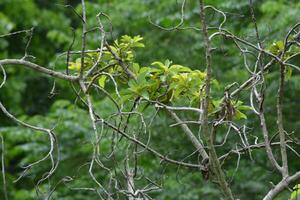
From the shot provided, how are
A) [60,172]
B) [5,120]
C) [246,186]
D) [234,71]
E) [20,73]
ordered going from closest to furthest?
[246,186] < [234,71] < [60,172] < [5,120] < [20,73]

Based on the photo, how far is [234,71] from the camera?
18.9ft

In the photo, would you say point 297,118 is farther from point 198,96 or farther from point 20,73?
point 20,73

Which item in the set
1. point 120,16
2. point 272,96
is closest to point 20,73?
point 120,16

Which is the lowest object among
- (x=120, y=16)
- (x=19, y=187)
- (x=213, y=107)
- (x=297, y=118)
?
(x=19, y=187)

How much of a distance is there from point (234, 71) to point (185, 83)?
331 cm

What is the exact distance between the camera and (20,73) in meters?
9.48

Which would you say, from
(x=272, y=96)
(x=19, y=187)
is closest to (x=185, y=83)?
(x=272, y=96)

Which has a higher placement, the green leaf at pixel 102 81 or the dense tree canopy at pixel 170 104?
the green leaf at pixel 102 81

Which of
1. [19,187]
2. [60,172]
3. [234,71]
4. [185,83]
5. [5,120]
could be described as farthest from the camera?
[5,120]

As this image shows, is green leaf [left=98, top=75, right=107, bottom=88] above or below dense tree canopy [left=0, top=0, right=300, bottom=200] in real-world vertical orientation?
above

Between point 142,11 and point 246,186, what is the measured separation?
2.02 m

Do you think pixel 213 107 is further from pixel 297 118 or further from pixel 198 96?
pixel 297 118

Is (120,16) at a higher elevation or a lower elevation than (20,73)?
higher

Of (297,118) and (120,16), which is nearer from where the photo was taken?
(297,118)
